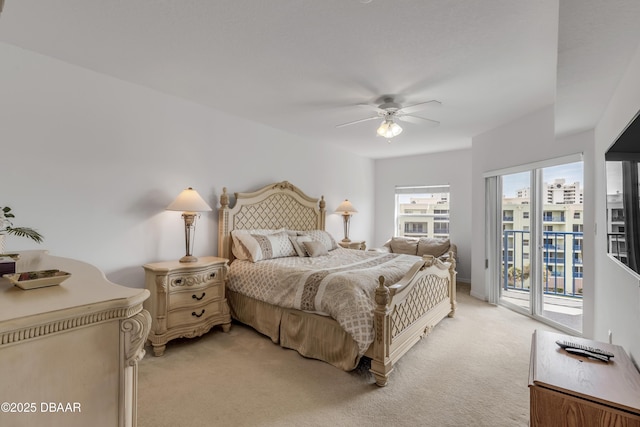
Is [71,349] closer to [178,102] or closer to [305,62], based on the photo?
[305,62]

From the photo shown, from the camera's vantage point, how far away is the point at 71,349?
2.66 ft

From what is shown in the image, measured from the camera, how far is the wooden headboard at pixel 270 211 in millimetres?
3672

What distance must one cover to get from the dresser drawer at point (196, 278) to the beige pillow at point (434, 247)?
375 cm

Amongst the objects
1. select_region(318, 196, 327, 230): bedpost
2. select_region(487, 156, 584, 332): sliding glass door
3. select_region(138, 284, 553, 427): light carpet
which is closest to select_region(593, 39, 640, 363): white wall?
select_region(487, 156, 584, 332): sliding glass door

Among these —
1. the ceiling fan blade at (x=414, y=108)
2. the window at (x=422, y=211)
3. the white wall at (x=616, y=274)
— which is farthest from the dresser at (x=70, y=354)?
the window at (x=422, y=211)

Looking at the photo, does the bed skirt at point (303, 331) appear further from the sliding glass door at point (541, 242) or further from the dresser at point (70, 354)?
the sliding glass door at point (541, 242)

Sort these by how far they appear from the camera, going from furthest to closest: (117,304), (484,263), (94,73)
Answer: (484,263)
(94,73)
(117,304)

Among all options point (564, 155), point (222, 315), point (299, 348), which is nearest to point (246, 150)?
point (222, 315)

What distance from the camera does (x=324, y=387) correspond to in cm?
226

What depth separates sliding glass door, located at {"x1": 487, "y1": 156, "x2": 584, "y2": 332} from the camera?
3.43 m

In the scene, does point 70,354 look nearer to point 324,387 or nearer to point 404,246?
point 324,387

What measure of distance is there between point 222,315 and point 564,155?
413 cm

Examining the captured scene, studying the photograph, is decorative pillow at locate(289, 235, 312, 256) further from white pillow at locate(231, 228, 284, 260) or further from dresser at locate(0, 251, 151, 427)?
dresser at locate(0, 251, 151, 427)

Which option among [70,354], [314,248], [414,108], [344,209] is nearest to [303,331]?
[314,248]
